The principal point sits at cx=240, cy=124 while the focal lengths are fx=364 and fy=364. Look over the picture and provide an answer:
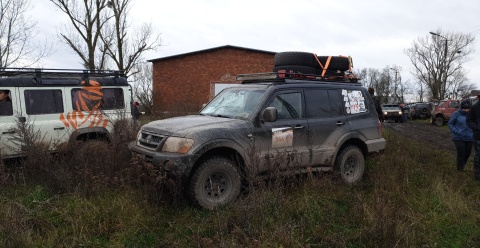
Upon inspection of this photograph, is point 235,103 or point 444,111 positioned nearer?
point 235,103

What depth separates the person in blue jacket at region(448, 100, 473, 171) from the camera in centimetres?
773

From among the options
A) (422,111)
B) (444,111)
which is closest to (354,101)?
(444,111)

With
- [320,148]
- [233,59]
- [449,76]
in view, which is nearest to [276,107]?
[320,148]

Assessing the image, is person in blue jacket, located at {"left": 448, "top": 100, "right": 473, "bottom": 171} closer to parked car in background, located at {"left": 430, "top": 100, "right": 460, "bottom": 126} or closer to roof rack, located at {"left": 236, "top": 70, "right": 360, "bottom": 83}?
roof rack, located at {"left": 236, "top": 70, "right": 360, "bottom": 83}

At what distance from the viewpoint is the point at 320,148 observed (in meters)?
5.86

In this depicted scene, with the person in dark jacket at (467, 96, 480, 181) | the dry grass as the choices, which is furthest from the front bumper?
the person in dark jacket at (467, 96, 480, 181)

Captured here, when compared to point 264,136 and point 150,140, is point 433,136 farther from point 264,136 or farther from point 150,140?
point 150,140

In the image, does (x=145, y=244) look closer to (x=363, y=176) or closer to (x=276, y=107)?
(x=276, y=107)

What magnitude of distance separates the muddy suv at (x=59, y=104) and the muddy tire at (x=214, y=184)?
291 centimetres

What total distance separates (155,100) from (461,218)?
27256 mm

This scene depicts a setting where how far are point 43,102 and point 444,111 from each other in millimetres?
24172

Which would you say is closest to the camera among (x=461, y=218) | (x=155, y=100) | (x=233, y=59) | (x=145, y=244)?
(x=145, y=244)

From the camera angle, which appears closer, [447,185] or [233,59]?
[447,185]

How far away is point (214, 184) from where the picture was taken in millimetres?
4742
